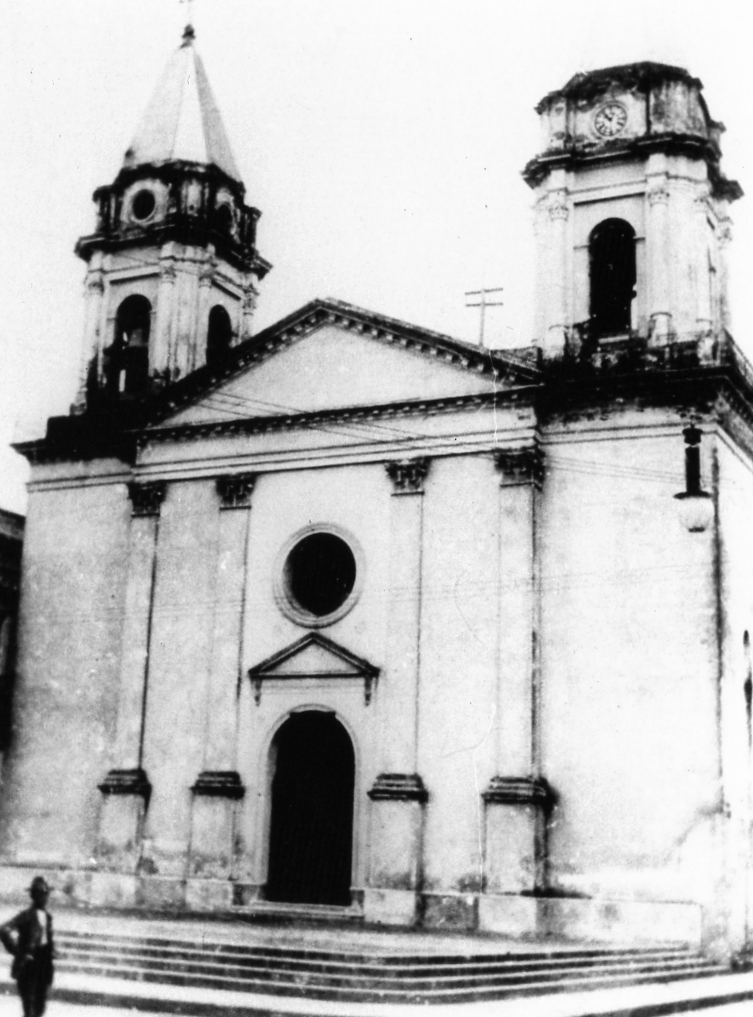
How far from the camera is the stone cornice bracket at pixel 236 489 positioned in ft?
77.4

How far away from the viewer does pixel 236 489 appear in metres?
23.7

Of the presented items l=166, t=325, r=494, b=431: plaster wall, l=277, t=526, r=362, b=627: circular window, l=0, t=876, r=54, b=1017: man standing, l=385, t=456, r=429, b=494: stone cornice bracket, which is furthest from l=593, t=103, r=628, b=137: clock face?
l=0, t=876, r=54, b=1017: man standing

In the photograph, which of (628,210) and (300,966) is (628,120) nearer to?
(628,210)

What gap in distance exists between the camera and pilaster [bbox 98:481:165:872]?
904 inches

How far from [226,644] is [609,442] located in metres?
7.26

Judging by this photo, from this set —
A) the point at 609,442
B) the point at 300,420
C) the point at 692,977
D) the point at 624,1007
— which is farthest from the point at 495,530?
the point at 624,1007

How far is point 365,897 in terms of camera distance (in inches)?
815

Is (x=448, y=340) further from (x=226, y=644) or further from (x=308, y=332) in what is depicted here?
(x=226, y=644)

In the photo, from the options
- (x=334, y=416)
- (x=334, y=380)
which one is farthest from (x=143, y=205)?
(x=334, y=416)

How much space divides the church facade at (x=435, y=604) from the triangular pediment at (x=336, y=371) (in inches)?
2.1

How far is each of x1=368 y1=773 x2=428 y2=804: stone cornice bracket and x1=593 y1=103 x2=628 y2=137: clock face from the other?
11109 millimetres

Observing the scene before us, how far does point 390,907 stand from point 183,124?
1572 cm

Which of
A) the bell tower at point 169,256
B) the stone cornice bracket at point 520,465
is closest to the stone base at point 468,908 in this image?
the stone cornice bracket at point 520,465

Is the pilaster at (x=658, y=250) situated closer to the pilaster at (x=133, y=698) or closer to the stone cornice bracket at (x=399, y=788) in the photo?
the stone cornice bracket at (x=399, y=788)
